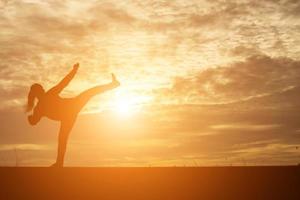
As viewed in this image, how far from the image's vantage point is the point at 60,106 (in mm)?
11453

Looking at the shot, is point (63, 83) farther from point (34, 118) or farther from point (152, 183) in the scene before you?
point (152, 183)

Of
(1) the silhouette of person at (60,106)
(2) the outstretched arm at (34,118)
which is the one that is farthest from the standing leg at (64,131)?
(2) the outstretched arm at (34,118)

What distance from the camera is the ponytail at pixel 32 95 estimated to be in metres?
11.1

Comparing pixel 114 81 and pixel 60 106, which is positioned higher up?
pixel 60 106

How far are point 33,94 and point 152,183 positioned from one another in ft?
13.7

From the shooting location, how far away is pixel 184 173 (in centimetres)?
884

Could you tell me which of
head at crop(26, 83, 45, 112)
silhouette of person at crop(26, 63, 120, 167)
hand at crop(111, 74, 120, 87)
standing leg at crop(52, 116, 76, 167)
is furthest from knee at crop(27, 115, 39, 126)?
hand at crop(111, 74, 120, 87)

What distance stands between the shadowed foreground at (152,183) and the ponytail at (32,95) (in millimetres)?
2564

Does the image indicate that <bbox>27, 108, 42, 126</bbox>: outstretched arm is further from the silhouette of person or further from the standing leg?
the standing leg

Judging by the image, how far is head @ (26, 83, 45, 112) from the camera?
11117 millimetres

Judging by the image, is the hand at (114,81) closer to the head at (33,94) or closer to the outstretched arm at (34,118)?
the head at (33,94)

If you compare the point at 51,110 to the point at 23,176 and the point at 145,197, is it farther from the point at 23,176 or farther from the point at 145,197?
the point at 145,197

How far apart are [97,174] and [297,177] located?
3.72 meters

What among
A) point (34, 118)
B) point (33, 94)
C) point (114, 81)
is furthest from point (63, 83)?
point (114, 81)
